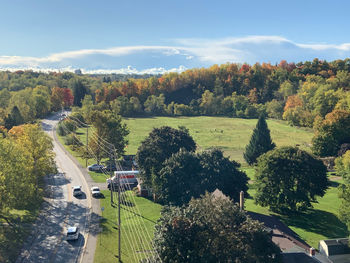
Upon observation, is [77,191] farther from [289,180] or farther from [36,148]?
[289,180]

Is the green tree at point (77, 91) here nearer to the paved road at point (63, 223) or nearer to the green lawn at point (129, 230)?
the paved road at point (63, 223)

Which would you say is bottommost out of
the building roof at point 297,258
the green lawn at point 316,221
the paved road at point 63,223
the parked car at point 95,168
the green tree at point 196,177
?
the paved road at point 63,223

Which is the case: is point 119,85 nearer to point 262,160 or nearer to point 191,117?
point 191,117

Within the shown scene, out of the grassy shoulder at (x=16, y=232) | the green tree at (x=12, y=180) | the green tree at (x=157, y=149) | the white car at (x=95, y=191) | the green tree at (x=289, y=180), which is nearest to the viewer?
the grassy shoulder at (x=16, y=232)

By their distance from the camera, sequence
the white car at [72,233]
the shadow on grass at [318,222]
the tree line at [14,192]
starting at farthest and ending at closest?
the shadow on grass at [318,222] < the white car at [72,233] < the tree line at [14,192]

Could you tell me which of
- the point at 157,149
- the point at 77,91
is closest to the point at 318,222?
the point at 157,149

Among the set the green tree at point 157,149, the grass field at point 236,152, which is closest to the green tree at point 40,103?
the grass field at point 236,152

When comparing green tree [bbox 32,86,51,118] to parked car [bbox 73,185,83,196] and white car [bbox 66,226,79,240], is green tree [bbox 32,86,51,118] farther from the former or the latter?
white car [bbox 66,226,79,240]
